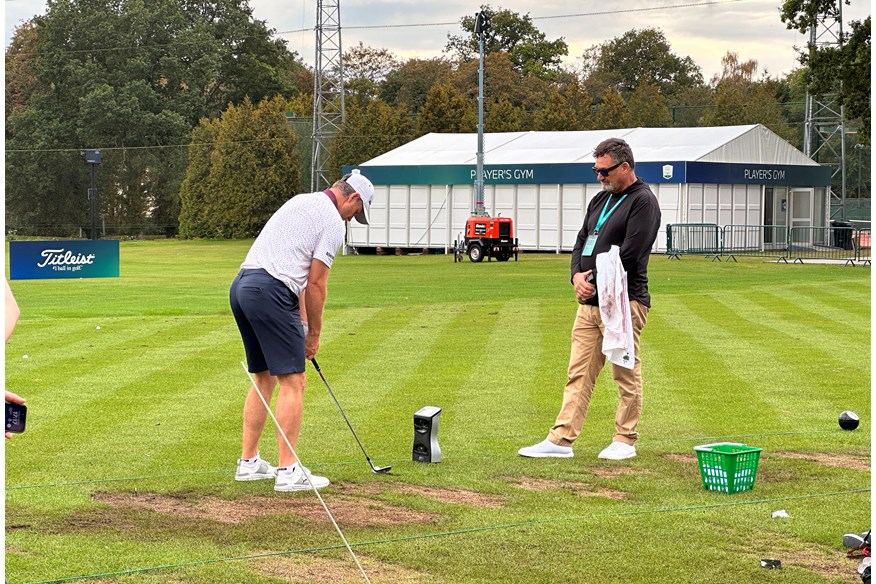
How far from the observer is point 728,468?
7781 millimetres

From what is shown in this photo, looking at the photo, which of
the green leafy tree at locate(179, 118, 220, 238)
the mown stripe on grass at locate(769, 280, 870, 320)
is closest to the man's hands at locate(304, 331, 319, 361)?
→ the mown stripe on grass at locate(769, 280, 870, 320)

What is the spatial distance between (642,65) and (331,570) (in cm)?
9997

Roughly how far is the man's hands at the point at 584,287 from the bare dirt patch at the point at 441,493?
169 centimetres

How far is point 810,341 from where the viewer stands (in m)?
17.0

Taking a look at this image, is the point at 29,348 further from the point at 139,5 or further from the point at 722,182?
the point at 139,5

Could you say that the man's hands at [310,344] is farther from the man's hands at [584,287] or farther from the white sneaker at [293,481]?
the man's hands at [584,287]

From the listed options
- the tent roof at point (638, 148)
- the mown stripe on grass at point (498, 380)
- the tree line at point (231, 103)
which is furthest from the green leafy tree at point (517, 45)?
the mown stripe on grass at point (498, 380)

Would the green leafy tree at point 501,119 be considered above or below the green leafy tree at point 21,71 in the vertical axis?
below

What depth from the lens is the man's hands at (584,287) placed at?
8.84 meters

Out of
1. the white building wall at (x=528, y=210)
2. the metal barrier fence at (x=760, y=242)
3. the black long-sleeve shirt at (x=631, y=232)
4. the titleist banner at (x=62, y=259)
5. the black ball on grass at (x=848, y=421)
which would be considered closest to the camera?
the black long-sleeve shirt at (x=631, y=232)

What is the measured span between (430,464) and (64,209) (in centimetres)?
7023

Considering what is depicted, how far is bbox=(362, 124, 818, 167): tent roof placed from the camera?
5084cm

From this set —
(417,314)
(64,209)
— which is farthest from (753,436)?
(64,209)

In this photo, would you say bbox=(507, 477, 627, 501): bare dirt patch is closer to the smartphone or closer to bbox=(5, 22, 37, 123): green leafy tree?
the smartphone
